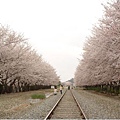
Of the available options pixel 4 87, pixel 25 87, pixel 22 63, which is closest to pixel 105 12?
pixel 22 63

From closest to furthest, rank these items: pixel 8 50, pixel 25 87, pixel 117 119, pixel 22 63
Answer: pixel 117 119 → pixel 8 50 → pixel 22 63 → pixel 25 87

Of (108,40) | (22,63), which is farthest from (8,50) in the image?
(108,40)

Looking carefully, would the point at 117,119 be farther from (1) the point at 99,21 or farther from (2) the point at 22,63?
(2) the point at 22,63

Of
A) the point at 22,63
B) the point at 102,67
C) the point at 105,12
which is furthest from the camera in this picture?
the point at 22,63

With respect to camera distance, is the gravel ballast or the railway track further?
the gravel ballast

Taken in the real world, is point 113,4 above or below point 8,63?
above

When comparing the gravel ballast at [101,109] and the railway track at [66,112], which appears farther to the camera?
the gravel ballast at [101,109]

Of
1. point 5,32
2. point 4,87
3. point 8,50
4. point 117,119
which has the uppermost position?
point 5,32

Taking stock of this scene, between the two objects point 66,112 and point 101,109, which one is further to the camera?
point 101,109

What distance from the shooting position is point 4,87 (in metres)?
52.6

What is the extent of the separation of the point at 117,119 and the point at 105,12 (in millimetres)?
14378

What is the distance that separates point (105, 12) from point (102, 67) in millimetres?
9824

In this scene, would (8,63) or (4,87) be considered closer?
(8,63)

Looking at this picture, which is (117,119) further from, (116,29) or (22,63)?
(22,63)
